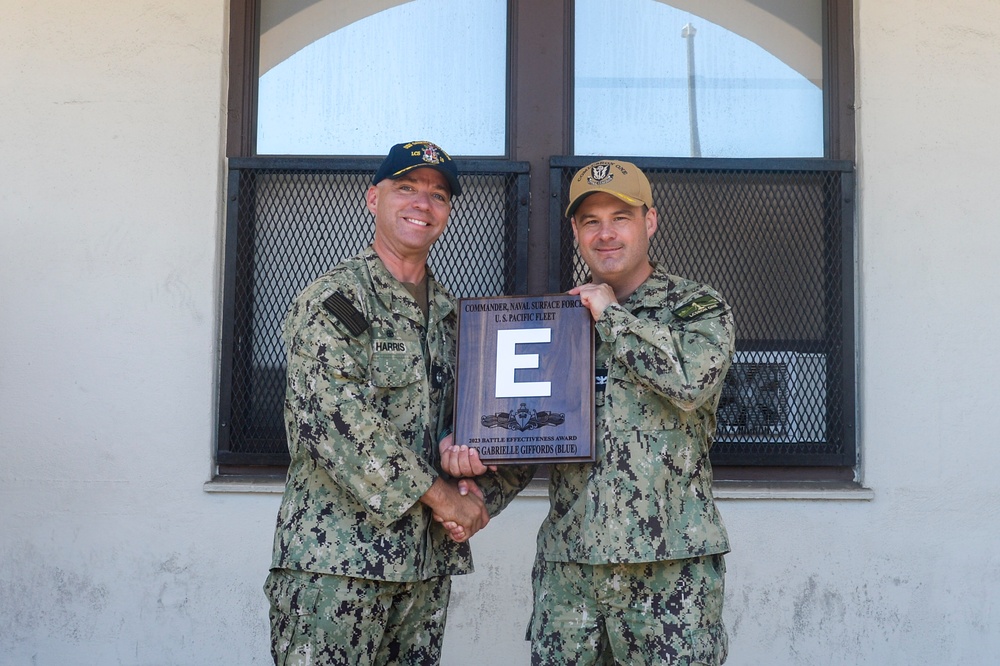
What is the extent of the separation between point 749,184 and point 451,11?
145cm

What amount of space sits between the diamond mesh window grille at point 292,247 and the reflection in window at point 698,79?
48cm

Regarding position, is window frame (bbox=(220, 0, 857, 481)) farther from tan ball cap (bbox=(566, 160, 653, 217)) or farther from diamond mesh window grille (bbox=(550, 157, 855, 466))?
tan ball cap (bbox=(566, 160, 653, 217))

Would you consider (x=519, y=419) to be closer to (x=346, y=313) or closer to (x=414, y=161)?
(x=346, y=313)

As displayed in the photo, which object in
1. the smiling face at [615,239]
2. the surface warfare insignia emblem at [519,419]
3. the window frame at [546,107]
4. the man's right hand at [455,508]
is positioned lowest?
the man's right hand at [455,508]

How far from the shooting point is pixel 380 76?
441cm

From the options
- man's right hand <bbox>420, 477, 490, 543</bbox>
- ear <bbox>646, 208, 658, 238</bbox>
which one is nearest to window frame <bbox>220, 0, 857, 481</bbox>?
ear <bbox>646, 208, 658, 238</bbox>

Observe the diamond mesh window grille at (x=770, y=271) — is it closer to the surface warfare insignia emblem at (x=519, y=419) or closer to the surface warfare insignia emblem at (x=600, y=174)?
the surface warfare insignia emblem at (x=600, y=174)

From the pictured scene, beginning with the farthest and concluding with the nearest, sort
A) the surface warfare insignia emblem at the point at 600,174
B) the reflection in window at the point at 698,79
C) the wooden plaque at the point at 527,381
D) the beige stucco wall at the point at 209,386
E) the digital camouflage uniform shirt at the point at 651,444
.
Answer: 1. the reflection in window at the point at 698,79
2. the beige stucco wall at the point at 209,386
3. the surface warfare insignia emblem at the point at 600,174
4. the wooden plaque at the point at 527,381
5. the digital camouflage uniform shirt at the point at 651,444

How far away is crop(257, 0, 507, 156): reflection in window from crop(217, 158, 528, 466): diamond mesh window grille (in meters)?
0.15

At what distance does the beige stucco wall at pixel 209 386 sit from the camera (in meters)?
4.07

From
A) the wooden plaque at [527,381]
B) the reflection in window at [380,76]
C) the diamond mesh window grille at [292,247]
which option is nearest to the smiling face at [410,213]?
the wooden plaque at [527,381]

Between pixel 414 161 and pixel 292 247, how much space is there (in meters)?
1.47

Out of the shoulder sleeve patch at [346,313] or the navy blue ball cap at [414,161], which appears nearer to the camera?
the shoulder sleeve patch at [346,313]

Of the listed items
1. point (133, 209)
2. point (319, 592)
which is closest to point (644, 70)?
point (133, 209)
